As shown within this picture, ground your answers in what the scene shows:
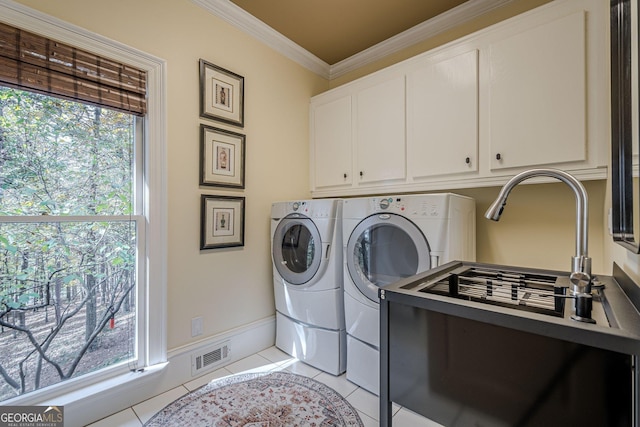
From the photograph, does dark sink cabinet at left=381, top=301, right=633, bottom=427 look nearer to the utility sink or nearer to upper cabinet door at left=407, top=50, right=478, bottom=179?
the utility sink

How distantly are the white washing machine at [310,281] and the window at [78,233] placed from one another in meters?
0.86

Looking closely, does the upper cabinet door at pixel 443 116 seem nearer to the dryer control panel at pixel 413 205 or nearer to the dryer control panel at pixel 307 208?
the dryer control panel at pixel 413 205

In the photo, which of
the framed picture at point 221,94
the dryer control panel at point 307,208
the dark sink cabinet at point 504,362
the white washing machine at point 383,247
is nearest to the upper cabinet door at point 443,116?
the white washing machine at point 383,247

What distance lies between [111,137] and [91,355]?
4.11 ft

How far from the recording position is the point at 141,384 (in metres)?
1.66

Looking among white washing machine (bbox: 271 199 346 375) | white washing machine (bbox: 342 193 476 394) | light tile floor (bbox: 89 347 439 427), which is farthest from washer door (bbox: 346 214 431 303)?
light tile floor (bbox: 89 347 439 427)

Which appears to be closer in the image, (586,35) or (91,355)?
(586,35)

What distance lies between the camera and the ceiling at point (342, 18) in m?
2.03

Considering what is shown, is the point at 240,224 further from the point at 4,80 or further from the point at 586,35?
the point at 586,35

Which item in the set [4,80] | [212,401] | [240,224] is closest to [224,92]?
[240,224]

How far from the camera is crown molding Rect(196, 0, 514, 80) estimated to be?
2014 millimetres

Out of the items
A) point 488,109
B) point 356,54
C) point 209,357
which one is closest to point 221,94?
point 356,54

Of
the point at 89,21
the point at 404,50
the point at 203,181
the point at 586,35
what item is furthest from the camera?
the point at 404,50

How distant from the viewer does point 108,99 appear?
1549 millimetres
